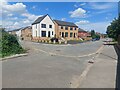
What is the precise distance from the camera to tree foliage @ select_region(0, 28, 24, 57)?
1680 cm

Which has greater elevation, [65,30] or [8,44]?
[65,30]

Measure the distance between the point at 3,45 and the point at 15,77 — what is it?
9673 millimetres

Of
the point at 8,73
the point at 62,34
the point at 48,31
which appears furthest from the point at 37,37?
the point at 8,73

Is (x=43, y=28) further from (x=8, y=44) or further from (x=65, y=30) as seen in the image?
(x=8, y=44)

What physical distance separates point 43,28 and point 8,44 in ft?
124

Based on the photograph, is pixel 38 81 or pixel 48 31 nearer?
pixel 38 81

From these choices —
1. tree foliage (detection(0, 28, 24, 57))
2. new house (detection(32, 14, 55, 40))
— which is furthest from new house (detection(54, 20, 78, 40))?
tree foliage (detection(0, 28, 24, 57))

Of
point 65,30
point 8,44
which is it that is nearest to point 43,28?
point 65,30

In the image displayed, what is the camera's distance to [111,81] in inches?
306

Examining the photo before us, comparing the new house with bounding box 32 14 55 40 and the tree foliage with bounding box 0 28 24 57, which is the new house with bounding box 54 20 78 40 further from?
the tree foliage with bounding box 0 28 24 57

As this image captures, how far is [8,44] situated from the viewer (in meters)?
17.8

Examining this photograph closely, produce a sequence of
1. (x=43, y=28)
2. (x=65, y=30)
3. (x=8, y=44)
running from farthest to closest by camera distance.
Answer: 1. (x=65, y=30)
2. (x=43, y=28)
3. (x=8, y=44)

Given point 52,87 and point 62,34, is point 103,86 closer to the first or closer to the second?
point 52,87

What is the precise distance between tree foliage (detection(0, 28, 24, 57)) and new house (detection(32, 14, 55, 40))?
34.8 m
